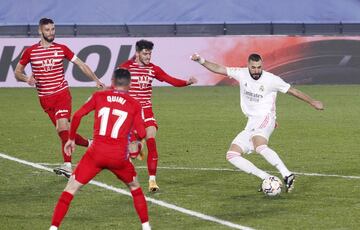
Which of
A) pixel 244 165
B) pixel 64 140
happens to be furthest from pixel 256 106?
pixel 64 140

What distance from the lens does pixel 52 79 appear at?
57.2 ft

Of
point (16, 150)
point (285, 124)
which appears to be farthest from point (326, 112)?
point (16, 150)

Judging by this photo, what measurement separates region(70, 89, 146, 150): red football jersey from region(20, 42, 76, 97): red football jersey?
555 centimetres

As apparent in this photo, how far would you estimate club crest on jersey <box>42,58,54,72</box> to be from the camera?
683 inches

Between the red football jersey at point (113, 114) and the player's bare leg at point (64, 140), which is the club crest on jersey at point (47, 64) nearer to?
the player's bare leg at point (64, 140)

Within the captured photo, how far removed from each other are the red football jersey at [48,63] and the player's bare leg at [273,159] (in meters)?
3.52

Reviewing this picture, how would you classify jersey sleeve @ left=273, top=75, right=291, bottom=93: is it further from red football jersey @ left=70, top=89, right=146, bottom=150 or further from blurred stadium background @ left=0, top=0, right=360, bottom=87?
blurred stadium background @ left=0, top=0, right=360, bottom=87

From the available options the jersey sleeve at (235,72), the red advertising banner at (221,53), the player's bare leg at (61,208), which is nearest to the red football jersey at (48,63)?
the jersey sleeve at (235,72)

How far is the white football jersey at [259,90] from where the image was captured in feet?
51.4

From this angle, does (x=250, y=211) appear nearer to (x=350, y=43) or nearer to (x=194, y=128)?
(x=194, y=128)

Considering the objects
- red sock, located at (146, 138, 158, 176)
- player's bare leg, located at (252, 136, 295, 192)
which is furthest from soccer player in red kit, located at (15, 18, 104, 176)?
player's bare leg, located at (252, 136, 295, 192)

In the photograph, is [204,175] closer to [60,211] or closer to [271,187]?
[271,187]

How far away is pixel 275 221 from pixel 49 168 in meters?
6.09

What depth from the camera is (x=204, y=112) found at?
28953 mm
